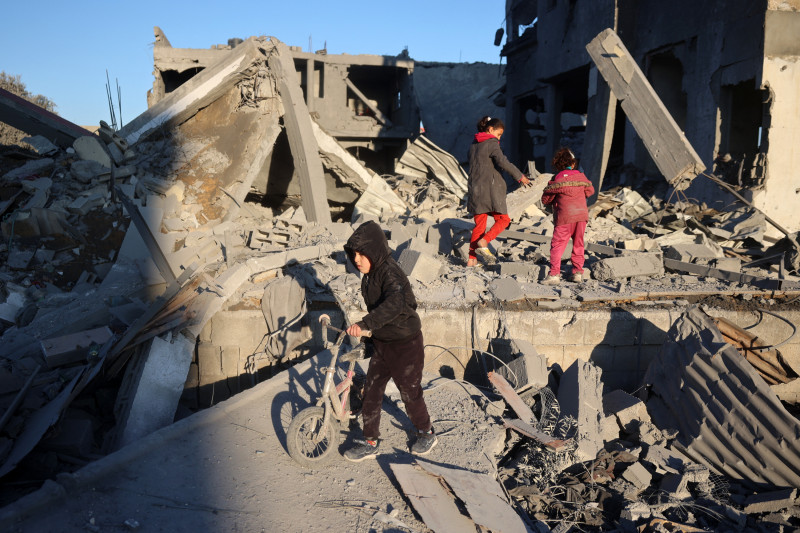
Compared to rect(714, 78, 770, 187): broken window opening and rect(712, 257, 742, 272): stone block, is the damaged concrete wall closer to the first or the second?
rect(714, 78, 770, 187): broken window opening

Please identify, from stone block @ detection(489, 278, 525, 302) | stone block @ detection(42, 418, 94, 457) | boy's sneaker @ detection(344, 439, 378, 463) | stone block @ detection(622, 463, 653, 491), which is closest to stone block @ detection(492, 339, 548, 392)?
stone block @ detection(489, 278, 525, 302)

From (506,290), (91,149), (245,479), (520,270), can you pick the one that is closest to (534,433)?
(506,290)

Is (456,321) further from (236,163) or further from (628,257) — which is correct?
(236,163)

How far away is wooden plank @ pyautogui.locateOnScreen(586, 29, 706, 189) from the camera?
793 centimetres

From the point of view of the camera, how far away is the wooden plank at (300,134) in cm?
888

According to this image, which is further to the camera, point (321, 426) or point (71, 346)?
point (71, 346)

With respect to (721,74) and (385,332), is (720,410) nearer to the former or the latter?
(385,332)

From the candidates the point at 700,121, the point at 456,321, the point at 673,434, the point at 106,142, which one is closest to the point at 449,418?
the point at 456,321

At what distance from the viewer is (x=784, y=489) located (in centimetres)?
458

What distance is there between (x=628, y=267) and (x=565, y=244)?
3.06 feet

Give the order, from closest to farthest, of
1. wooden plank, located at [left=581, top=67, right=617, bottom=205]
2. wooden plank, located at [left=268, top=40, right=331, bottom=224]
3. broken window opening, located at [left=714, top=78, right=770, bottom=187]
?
wooden plank, located at [left=268, top=40, right=331, bottom=224]
wooden plank, located at [left=581, top=67, right=617, bottom=205]
broken window opening, located at [left=714, top=78, right=770, bottom=187]

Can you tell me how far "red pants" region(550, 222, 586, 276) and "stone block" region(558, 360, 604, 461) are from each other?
61.6 inches

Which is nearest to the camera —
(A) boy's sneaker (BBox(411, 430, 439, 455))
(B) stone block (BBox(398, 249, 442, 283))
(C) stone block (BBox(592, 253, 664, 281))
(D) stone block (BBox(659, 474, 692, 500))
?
(A) boy's sneaker (BBox(411, 430, 439, 455))

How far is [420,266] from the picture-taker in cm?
653
